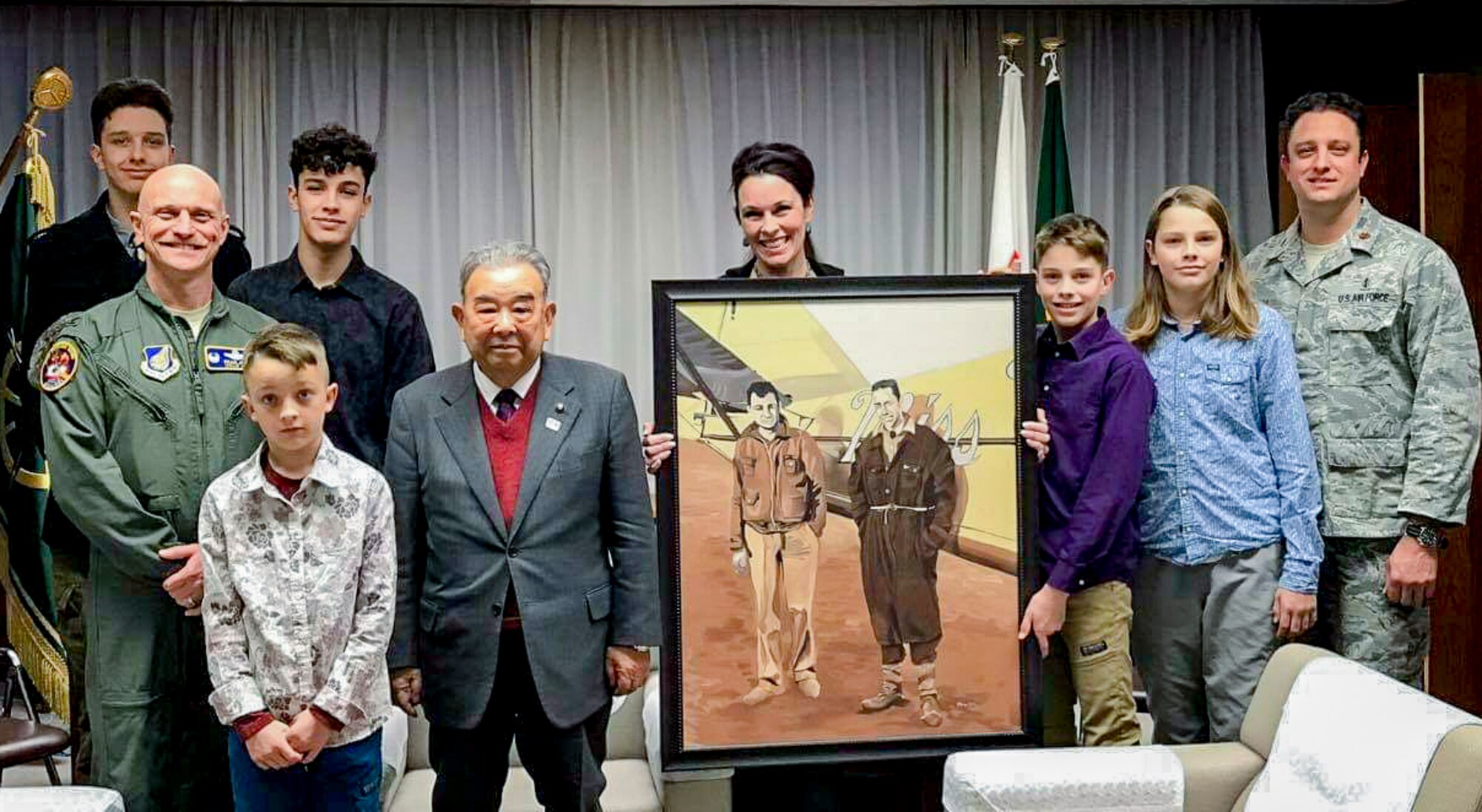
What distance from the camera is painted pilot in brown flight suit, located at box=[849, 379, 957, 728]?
9.34 feet

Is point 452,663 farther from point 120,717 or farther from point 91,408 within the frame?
point 91,408

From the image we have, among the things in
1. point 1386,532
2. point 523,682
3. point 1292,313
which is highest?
point 1292,313

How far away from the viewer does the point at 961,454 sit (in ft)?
9.37

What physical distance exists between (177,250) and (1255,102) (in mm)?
4613

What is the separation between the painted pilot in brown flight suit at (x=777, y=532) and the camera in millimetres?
2807

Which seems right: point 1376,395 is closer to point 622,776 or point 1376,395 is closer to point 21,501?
point 622,776

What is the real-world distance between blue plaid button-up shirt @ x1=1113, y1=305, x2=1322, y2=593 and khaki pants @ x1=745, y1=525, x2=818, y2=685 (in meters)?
0.81

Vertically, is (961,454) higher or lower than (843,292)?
lower

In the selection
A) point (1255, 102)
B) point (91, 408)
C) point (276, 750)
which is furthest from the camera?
point (1255, 102)

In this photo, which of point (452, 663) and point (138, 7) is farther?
point (138, 7)

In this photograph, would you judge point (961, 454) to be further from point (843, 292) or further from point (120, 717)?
point (120, 717)

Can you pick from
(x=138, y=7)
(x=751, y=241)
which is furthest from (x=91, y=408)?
(x=138, y=7)

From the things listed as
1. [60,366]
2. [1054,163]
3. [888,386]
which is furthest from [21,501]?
[1054,163]

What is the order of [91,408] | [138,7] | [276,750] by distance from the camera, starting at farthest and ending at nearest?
[138,7], [91,408], [276,750]
